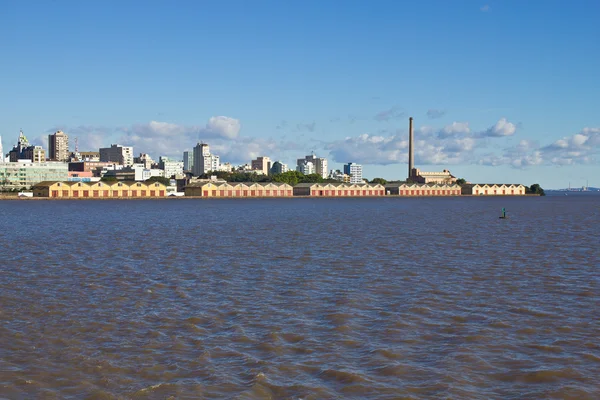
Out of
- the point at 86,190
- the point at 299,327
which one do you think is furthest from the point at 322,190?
the point at 299,327

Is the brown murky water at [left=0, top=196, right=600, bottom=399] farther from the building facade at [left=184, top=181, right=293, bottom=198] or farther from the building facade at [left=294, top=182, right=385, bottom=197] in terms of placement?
the building facade at [left=294, top=182, right=385, bottom=197]

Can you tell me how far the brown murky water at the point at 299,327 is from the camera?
36.9 feet

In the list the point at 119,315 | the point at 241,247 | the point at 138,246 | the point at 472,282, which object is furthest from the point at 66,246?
the point at 472,282

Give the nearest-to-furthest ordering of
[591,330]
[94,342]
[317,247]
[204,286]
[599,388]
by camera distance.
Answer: [599,388] < [94,342] < [591,330] < [204,286] < [317,247]

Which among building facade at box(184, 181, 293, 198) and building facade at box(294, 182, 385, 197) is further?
building facade at box(294, 182, 385, 197)

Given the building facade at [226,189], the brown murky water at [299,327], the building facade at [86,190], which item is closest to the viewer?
the brown murky water at [299,327]

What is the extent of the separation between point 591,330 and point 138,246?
26.2 m

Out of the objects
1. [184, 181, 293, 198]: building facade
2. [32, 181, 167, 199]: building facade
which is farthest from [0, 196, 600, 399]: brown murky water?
[184, 181, 293, 198]: building facade

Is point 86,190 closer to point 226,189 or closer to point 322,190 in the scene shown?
point 226,189

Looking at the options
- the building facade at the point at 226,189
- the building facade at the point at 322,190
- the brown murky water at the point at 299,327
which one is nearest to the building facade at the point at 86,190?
the building facade at the point at 226,189

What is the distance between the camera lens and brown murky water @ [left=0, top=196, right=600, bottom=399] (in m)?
11.3

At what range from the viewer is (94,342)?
1390 cm

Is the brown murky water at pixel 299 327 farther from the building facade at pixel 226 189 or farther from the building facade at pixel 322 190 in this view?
the building facade at pixel 322 190

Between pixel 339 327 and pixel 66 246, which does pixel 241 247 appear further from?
pixel 339 327
